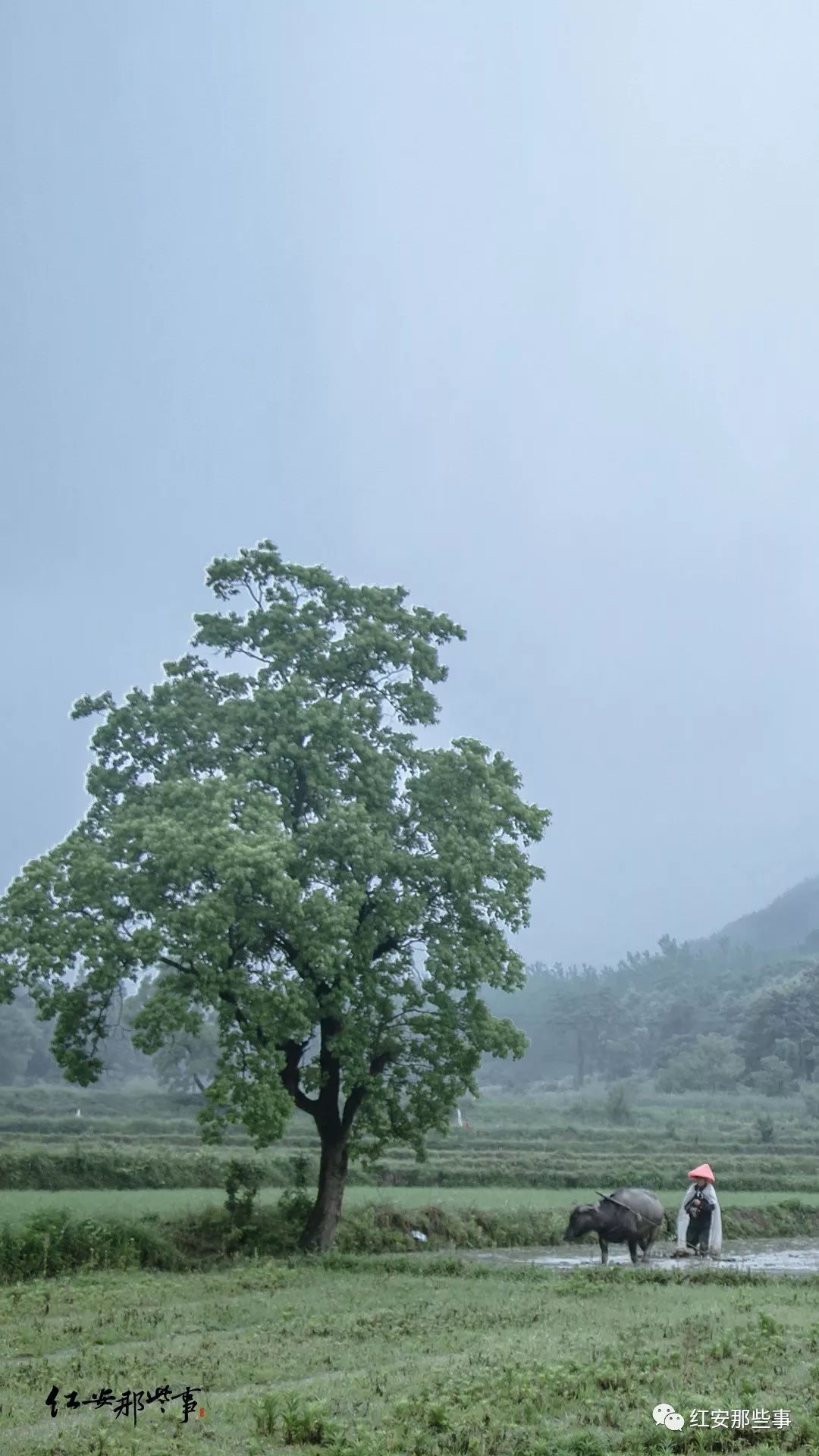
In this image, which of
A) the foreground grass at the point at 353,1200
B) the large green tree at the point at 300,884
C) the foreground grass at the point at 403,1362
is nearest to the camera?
the foreground grass at the point at 403,1362

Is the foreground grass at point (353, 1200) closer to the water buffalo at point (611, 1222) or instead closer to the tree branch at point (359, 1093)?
the tree branch at point (359, 1093)

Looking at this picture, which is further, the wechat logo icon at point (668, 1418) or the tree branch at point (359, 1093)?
the tree branch at point (359, 1093)

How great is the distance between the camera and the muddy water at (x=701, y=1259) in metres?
24.9

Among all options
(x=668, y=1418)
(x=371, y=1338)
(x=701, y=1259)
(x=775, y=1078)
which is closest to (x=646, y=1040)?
(x=775, y=1078)

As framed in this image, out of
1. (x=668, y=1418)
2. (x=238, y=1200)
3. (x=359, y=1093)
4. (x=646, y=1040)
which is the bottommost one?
(x=668, y=1418)

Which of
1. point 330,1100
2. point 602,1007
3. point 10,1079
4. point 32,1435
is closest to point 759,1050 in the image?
point 602,1007

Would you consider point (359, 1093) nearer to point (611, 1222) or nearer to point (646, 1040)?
point (611, 1222)

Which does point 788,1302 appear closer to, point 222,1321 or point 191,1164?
point 222,1321

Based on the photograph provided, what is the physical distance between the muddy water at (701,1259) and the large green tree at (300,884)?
3.92m

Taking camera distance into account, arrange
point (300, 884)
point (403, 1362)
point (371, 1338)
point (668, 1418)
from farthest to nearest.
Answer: point (300, 884) < point (371, 1338) < point (403, 1362) < point (668, 1418)

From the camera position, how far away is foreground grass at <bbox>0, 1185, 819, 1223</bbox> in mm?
27250

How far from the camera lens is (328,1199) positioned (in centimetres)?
2494

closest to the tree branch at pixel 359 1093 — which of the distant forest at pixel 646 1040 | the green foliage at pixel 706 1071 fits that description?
the distant forest at pixel 646 1040

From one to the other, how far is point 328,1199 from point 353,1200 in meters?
8.00
